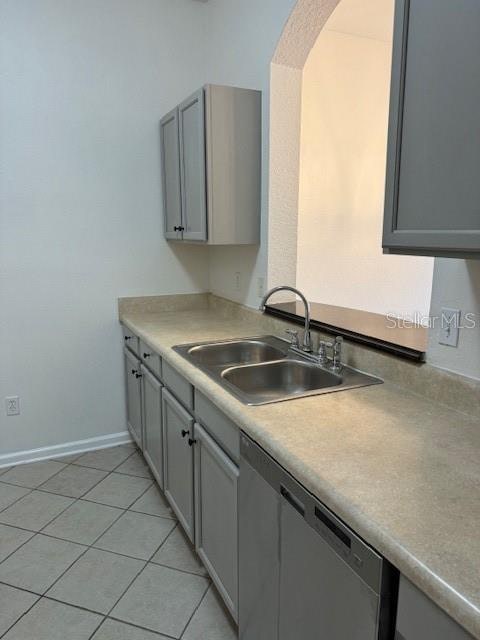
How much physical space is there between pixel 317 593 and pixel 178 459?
1.10 metres

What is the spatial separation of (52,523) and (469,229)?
2.28m

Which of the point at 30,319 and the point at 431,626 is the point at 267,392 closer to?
the point at 431,626

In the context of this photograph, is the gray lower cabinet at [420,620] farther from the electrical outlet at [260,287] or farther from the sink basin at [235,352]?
the electrical outlet at [260,287]

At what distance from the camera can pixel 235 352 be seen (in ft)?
7.28

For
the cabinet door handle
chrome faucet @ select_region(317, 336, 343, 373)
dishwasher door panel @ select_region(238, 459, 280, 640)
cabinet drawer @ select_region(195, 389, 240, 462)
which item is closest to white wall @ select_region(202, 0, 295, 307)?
chrome faucet @ select_region(317, 336, 343, 373)

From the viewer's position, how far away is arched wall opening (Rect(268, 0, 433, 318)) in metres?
2.76

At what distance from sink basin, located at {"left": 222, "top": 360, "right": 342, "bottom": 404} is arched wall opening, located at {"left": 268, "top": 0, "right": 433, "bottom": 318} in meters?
0.69

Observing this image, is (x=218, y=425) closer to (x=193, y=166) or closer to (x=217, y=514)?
(x=217, y=514)

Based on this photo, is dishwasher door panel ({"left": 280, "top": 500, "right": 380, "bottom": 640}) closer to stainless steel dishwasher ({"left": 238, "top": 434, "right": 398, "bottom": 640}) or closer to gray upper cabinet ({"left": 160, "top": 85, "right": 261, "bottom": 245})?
stainless steel dishwasher ({"left": 238, "top": 434, "right": 398, "bottom": 640})

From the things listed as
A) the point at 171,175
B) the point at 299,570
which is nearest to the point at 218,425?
the point at 299,570

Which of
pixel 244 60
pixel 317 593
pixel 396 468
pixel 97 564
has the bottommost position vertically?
pixel 97 564

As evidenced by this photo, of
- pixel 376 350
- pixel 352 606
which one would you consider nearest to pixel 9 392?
pixel 376 350

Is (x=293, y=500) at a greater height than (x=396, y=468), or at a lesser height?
lesser

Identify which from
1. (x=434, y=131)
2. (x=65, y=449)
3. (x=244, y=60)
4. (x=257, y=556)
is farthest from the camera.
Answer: (x=65, y=449)
